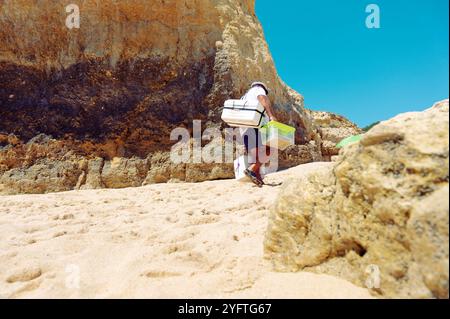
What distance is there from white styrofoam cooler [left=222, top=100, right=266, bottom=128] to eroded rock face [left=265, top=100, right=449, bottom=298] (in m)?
2.61

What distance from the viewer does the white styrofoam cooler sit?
4.49 meters

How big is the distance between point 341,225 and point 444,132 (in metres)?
0.57

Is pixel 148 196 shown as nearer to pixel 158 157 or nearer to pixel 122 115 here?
pixel 158 157

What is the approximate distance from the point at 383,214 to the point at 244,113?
10.5 ft

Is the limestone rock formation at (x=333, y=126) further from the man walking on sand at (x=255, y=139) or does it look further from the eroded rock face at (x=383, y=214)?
the eroded rock face at (x=383, y=214)

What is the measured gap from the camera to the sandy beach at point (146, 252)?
173 centimetres

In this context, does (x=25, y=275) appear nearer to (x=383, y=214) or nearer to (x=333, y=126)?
(x=383, y=214)

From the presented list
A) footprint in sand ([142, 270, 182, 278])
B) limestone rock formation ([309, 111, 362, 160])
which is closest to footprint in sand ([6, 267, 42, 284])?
footprint in sand ([142, 270, 182, 278])

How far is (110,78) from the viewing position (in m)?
5.70

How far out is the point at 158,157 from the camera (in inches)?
217

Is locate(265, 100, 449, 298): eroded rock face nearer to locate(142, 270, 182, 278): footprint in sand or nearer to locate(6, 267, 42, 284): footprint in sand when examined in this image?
locate(142, 270, 182, 278): footprint in sand

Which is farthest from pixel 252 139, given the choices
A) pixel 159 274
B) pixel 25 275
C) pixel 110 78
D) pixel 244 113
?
pixel 25 275
